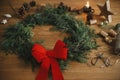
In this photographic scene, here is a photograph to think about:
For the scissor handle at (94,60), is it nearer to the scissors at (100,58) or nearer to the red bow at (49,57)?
the scissors at (100,58)

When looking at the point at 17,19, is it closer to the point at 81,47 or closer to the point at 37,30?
the point at 37,30

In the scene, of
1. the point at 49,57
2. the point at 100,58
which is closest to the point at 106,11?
the point at 100,58

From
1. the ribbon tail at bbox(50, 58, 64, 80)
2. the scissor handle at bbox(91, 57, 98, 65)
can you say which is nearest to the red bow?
the ribbon tail at bbox(50, 58, 64, 80)

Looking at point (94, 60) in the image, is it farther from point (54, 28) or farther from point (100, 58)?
point (54, 28)

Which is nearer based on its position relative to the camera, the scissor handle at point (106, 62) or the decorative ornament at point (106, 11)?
the scissor handle at point (106, 62)

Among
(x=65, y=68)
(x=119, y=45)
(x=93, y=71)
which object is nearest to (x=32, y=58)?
(x=65, y=68)

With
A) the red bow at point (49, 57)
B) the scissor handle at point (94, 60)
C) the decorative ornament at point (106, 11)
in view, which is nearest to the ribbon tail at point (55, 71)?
the red bow at point (49, 57)

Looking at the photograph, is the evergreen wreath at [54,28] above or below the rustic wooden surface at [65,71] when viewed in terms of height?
above
